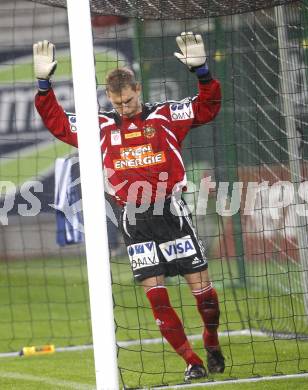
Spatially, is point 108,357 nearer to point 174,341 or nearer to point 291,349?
point 174,341

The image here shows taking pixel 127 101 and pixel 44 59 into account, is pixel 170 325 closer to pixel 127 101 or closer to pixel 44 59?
pixel 127 101

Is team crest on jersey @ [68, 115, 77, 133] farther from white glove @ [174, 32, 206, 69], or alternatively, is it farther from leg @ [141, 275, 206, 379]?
leg @ [141, 275, 206, 379]

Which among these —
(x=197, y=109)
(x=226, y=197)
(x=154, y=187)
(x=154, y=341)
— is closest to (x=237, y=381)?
(x=154, y=187)

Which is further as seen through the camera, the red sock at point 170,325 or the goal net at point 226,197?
the goal net at point 226,197

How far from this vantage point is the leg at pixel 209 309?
7426 mm

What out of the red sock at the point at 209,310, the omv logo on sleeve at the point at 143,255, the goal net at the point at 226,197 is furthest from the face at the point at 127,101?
the red sock at the point at 209,310

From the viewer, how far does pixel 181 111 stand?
24.3 ft

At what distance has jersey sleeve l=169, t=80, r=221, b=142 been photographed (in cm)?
720

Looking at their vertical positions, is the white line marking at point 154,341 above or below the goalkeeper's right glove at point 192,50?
below

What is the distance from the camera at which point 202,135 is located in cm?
1084

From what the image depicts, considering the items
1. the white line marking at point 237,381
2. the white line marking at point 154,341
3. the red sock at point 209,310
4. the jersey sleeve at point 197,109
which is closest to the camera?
the white line marking at point 237,381

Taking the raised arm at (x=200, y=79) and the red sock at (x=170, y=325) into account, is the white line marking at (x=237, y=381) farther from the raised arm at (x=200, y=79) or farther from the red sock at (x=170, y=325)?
the raised arm at (x=200, y=79)

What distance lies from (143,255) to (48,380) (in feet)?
3.84

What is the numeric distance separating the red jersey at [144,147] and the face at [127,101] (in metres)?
0.04
